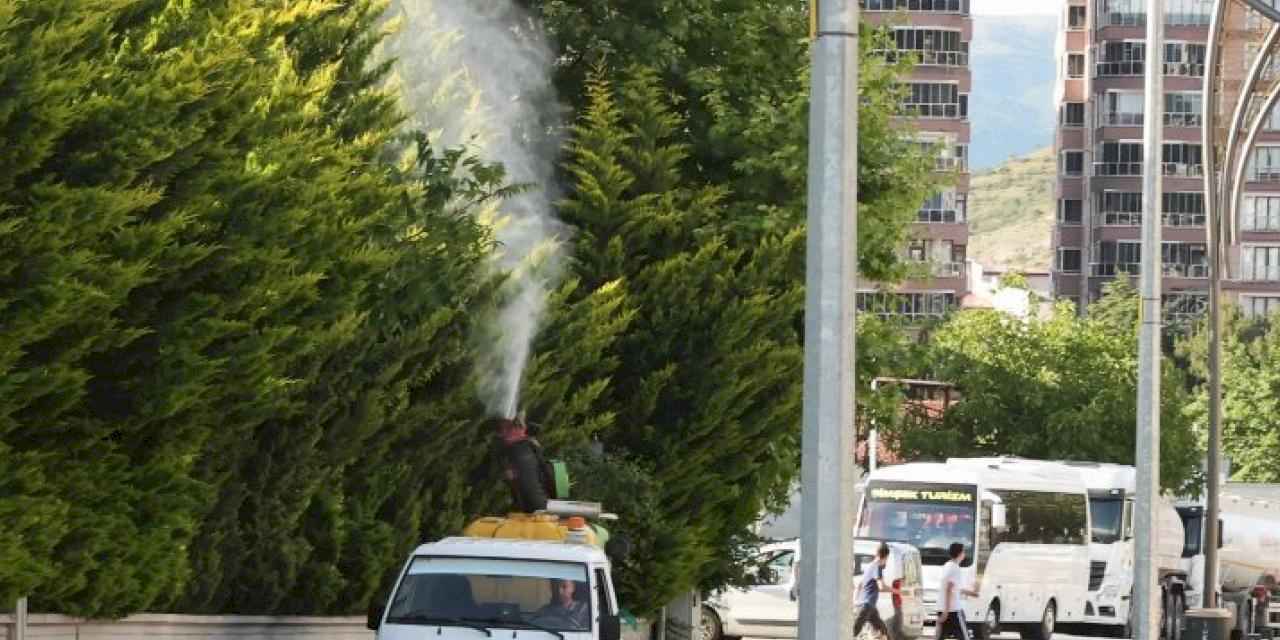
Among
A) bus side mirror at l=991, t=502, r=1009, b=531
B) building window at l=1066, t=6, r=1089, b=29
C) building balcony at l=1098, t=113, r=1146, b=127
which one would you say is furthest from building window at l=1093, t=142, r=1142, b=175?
bus side mirror at l=991, t=502, r=1009, b=531

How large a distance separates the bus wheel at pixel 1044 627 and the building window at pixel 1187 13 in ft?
338

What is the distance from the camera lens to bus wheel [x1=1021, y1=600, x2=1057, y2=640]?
169ft

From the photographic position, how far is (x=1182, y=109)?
149500 mm

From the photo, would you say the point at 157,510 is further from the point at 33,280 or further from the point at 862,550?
the point at 862,550

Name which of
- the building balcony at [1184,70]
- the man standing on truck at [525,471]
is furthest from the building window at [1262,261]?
the man standing on truck at [525,471]

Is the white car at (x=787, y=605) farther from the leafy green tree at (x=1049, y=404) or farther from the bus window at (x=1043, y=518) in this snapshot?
the leafy green tree at (x=1049, y=404)

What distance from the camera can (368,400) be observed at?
2208 centimetres

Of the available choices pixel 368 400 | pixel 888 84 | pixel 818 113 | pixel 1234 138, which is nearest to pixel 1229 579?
pixel 1234 138

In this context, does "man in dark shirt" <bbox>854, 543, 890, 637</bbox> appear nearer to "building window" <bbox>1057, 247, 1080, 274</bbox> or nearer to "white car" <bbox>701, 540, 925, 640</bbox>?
"white car" <bbox>701, 540, 925, 640</bbox>

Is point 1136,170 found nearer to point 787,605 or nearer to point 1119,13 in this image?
point 1119,13

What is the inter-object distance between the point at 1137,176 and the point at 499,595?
137 meters

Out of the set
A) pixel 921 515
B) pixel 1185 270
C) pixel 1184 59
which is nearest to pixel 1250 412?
pixel 1185 270

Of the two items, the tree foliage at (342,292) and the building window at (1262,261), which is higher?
the building window at (1262,261)

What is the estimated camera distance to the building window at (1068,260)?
158 metres
